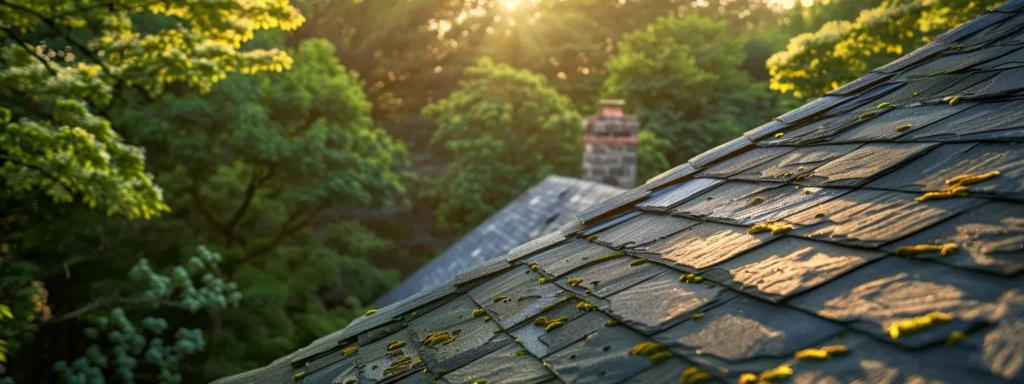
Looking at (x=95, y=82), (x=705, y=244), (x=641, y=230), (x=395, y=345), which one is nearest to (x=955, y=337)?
(x=705, y=244)

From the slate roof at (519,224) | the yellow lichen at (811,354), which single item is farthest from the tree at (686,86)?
the yellow lichen at (811,354)

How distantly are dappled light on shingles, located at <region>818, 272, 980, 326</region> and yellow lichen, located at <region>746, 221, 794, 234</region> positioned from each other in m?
0.38

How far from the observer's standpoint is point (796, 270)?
1541 mm

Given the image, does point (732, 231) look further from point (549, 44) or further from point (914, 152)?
point (549, 44)

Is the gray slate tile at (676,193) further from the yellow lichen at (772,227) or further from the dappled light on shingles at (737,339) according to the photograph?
the dappled light on shingles at (737,339)

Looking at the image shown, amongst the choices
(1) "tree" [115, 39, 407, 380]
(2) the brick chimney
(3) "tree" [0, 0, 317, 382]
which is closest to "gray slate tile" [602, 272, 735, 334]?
(3) "tree" [0, 0, 317, 382]

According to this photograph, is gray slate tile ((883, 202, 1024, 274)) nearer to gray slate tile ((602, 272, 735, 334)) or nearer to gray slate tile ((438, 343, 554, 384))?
gray slate tile ((602, 272, 735, 334))

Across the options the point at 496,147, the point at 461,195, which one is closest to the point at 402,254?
the point at 461,195

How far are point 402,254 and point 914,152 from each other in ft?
79.3

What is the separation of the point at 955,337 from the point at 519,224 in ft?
34.9

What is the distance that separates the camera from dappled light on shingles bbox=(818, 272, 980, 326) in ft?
4.02

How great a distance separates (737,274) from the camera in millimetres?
1655

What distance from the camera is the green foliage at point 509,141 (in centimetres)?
2197

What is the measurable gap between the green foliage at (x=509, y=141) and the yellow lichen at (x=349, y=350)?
62.5ft
